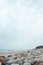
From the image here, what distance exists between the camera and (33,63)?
26.4ft

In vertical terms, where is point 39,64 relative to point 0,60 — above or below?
below

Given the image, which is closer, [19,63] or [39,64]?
[39,64]

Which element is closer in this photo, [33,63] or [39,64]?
[39,64]

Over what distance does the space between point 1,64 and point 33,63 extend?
1271 millimetres

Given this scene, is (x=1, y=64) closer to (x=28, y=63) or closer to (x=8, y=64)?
(x=8, y=64)

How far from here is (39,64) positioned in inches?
294

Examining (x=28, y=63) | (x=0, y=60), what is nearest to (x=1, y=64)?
(x=0, y=60)

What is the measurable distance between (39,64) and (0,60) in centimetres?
173

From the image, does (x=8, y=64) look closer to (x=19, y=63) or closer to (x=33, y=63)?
(x=19, y=63)

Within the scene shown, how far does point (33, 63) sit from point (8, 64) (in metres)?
1.06

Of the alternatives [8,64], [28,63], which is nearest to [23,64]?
[28,63]

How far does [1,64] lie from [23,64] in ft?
2.84

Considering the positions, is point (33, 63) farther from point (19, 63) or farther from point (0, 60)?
point (0, 60)

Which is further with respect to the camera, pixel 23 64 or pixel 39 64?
pixel 23 64
